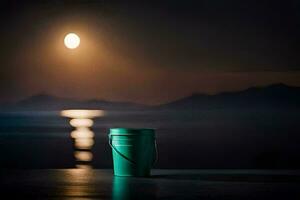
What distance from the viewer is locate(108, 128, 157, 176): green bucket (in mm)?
5934

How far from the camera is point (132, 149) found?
234 inches

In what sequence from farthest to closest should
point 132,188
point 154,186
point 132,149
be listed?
point 132,149 → point 154,186 → point 132,188

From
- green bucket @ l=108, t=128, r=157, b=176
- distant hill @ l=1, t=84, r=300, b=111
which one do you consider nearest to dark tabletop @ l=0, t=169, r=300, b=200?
green bucket @ l=108, t=128, r=157, b=176

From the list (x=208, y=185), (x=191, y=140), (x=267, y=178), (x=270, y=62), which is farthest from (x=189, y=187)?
(x=270, y=62)

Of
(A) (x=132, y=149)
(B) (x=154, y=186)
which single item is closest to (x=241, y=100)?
(A) (x=132, y=149)

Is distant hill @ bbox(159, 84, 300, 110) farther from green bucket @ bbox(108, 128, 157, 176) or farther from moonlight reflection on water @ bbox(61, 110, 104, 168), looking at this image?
green bucket @ bbox(108, 128, 157, 176)

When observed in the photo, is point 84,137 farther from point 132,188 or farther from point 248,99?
point 132,188

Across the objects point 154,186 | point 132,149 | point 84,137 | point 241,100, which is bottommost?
point 154,186

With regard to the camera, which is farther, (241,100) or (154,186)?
(241,100)

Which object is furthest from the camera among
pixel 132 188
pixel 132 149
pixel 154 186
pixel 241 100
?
pixel 241 100

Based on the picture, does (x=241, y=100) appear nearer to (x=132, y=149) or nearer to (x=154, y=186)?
(x=132, y=149)

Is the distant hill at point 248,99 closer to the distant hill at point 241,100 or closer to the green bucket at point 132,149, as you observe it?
the distant hill at point 241,100

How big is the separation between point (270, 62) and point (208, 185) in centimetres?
288

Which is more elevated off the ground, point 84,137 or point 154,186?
point 84,137
